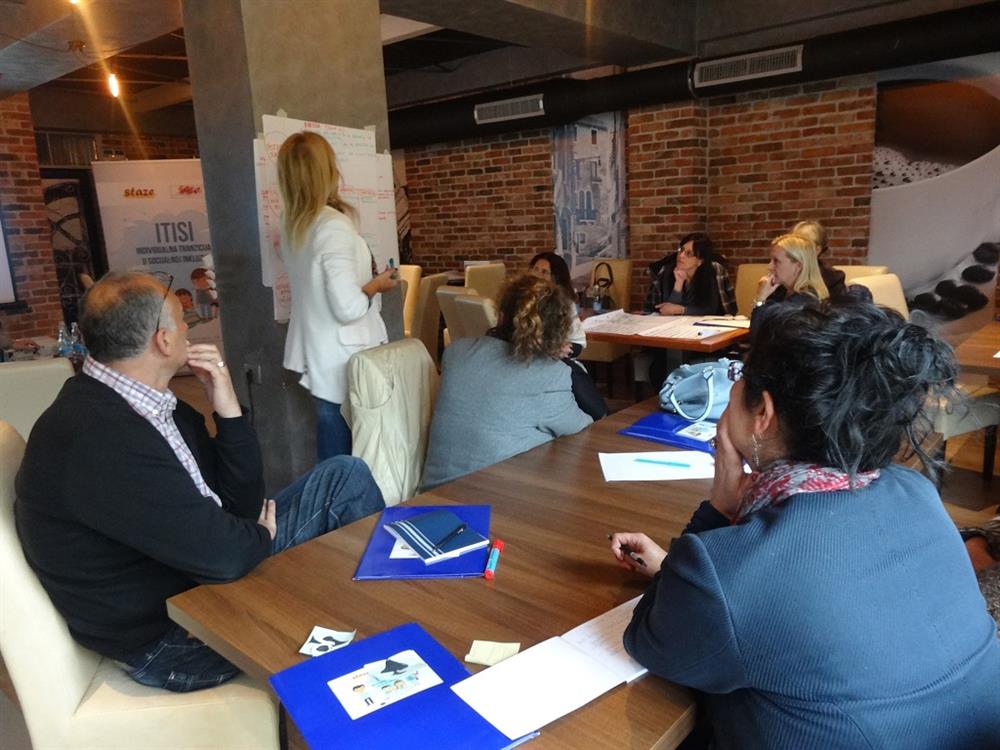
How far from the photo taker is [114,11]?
3.73m

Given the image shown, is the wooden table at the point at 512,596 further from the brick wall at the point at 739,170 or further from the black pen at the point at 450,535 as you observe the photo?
the brick wall at the point at 739,170

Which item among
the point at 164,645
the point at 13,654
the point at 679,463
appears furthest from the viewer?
the point at 679,463

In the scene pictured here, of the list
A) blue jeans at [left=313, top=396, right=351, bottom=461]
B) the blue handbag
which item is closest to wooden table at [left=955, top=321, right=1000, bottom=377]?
the blue handbag

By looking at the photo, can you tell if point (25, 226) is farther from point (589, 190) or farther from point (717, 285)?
point (717, 285)

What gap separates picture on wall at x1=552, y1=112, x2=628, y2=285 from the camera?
5.60 meters

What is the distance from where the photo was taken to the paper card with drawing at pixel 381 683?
3.16ft

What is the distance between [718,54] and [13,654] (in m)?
5.08

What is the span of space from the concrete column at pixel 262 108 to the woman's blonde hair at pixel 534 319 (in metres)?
1.19

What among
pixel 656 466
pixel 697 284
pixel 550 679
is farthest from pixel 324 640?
pixel 697 284

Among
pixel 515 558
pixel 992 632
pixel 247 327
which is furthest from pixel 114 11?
pixel 992 632

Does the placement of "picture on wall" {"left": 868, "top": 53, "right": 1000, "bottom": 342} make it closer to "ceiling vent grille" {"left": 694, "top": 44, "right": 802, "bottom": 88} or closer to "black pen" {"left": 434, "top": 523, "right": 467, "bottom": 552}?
"ceiling vent grille" {"left": 694, "top": 44, "right": 802, "bottom": 88}

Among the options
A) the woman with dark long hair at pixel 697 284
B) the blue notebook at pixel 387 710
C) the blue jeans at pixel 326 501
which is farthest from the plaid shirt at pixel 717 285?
the blue notebook at pixel 387 710

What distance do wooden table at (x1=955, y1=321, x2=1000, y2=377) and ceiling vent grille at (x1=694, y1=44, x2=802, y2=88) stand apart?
1955mm

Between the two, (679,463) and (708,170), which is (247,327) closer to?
(679,463)
